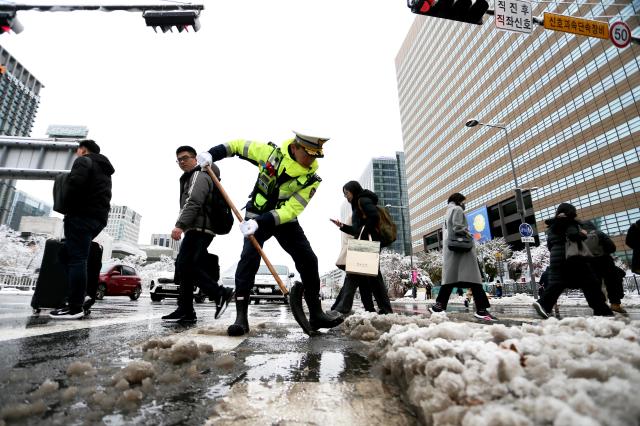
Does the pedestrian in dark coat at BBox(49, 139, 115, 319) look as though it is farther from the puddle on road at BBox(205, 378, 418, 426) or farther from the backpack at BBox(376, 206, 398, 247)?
the backpack at BBox(376, 206, 398, 247)

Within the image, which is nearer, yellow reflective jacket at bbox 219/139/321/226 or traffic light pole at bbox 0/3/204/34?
yellow reflective jacket at bbox 219/139/321/226

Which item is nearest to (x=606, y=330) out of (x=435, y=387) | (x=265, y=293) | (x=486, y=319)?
(x=435, y=387)

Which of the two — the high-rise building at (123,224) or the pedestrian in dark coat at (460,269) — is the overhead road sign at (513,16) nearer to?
the pedestrian in dark coat at (460,269)

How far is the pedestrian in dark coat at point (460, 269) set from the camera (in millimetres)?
4621

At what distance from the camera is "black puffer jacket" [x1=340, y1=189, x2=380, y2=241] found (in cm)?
459

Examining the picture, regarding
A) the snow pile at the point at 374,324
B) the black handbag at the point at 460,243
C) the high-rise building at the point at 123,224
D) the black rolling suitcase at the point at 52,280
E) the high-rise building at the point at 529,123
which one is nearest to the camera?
the snow pile at the point at 374,324

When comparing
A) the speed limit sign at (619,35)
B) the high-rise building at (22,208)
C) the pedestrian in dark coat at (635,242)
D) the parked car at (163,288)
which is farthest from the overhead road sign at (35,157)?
the high-rise building at (22,208)

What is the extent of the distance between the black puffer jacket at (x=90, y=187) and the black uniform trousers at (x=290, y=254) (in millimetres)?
1853

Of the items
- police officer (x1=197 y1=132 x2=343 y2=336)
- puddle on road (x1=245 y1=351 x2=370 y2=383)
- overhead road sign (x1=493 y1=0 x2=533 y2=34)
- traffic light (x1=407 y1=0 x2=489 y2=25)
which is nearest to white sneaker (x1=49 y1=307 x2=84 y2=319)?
police officer (x1=197 y1=132 x2=343 y2=336)

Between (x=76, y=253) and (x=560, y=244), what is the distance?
583 cm

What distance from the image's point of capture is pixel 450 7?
19.8ft

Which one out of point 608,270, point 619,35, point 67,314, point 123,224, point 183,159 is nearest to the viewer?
point 67,314

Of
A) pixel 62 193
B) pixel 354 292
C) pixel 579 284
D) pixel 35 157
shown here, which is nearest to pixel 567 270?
pixel 579 284

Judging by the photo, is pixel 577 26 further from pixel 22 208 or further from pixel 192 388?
pixel 22 208
